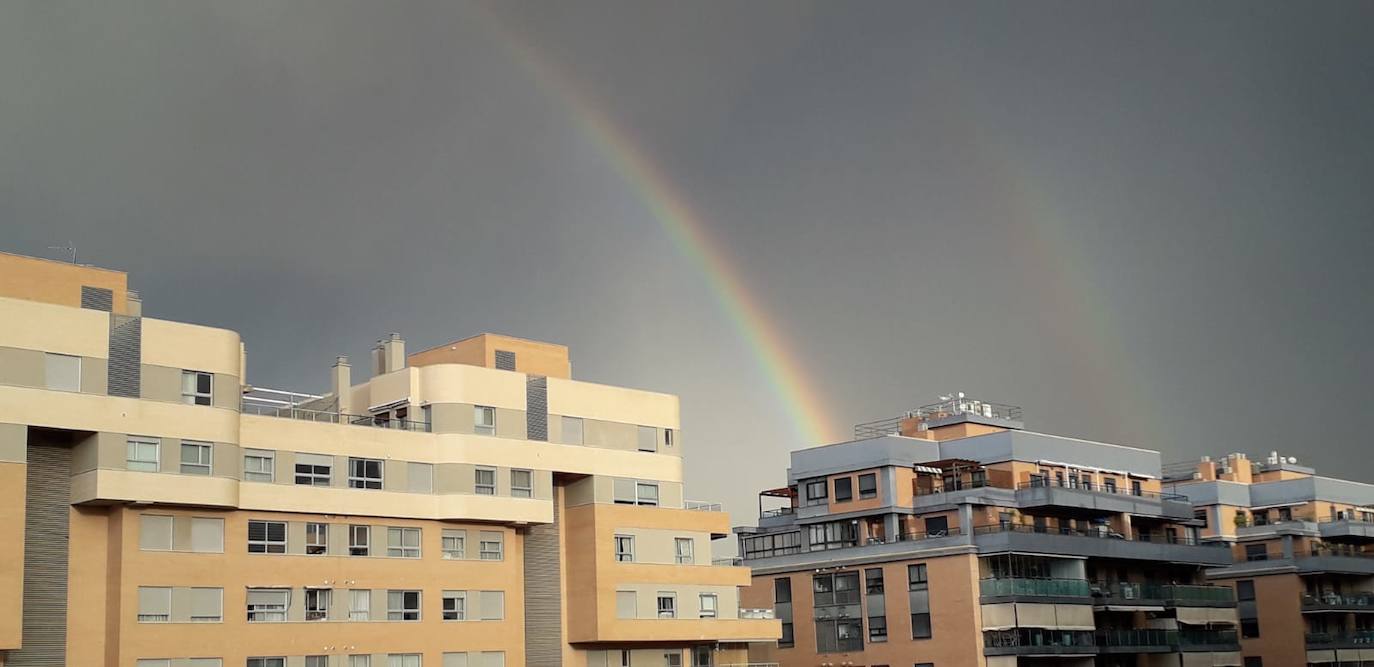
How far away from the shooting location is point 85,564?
5781cm

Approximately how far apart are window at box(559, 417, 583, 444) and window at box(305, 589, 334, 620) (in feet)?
50.2

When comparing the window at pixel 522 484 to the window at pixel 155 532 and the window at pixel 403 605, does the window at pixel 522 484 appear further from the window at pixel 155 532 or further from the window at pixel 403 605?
the window at pixel 155 532

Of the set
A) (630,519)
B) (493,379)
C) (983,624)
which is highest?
(493,379)

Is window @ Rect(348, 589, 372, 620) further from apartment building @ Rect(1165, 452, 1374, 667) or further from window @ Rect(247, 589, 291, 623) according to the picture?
apartment building @ Rect(1165, 452, 1374, 667)

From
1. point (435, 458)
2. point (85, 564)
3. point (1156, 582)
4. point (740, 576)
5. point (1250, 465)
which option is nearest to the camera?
point (85, 564)

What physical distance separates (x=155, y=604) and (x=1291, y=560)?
316 feet

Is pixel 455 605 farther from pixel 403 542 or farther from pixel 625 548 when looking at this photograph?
pixel 625 548

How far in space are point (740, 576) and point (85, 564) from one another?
117ft

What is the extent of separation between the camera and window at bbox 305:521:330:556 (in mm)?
64188

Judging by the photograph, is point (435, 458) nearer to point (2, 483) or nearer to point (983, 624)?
point (2, 483)

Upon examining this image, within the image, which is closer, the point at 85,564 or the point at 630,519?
the point at 85,564

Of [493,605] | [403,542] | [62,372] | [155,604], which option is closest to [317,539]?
[403,542]

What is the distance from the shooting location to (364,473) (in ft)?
219

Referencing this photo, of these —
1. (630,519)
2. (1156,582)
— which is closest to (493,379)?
(630,519)
